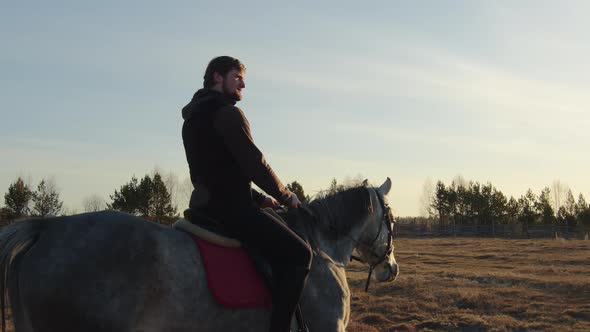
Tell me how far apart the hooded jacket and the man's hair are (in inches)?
10.0

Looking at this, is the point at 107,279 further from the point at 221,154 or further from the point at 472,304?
the point at 472,304

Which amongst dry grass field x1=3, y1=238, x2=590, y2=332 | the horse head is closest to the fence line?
dry grass field x1=3, y1=238, x2=590, y2=332

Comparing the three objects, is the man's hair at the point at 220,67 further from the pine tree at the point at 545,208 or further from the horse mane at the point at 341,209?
the pine tree at the point at 545,208

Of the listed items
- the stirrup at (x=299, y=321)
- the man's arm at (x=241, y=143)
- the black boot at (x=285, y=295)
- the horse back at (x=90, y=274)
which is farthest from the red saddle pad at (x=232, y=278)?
the man's arm at (x=241, y=143)

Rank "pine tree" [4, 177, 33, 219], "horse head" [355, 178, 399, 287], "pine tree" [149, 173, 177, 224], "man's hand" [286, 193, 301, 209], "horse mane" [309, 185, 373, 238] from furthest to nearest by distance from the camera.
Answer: "pine tree" [149, 173, 177, 224] < "pine tree" [4, 177, 33, 219] < "horse head" [355, 178, 399, 287] < "horse mane" [309, 185, 373, 238] < "man's hand" [286, 193, 301, 209]

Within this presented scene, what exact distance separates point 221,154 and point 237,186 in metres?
0.32

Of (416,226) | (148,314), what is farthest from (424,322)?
(416,226)

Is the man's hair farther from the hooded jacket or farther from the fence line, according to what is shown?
the fence line

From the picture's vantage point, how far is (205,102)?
4.88 metres

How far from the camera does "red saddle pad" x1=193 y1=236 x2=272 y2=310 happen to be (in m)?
4.46

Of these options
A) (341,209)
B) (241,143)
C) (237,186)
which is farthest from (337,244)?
(241,143)

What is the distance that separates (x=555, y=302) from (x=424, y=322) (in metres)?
4.52

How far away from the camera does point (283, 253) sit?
4.80m

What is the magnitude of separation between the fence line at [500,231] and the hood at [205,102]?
177 feet
